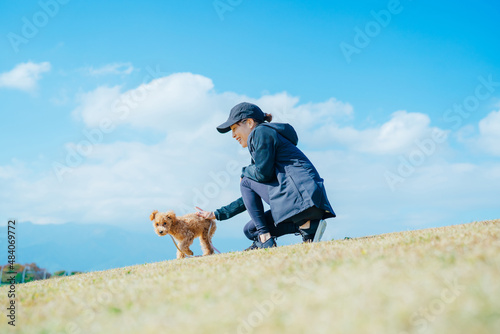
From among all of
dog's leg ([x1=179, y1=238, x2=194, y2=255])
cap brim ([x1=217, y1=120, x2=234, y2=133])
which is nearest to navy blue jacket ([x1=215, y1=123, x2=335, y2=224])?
cap brim ([x1=217, y1=120, x2=234, y2=133])

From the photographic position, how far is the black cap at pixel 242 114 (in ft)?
21.7

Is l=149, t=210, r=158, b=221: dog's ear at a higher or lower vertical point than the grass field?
higher

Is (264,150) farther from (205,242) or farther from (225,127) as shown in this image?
(205,242)

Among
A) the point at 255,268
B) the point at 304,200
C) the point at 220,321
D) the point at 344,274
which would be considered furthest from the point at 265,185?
the point at 220,321

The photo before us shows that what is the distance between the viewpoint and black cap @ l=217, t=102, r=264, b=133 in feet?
21.7

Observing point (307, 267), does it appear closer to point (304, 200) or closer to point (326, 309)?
point (326, 309)

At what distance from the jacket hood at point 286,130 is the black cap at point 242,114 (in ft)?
1.18

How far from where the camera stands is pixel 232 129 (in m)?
6.83

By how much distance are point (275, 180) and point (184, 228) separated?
2936 millimetres

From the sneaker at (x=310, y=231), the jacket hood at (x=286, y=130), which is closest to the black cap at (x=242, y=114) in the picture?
the jacket hood at (x=286, y=130)

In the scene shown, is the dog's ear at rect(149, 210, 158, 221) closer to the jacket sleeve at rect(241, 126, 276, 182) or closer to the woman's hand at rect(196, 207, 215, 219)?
the woman's hand at rect(196, 207, 215, 219)

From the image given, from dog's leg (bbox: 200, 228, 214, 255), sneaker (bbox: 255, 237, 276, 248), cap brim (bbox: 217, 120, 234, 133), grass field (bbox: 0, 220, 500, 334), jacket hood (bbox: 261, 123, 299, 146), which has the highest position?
cap brim (bbox: 217, 120, 234, 133)

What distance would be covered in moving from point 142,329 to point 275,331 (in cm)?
83

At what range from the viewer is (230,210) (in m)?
7.21
